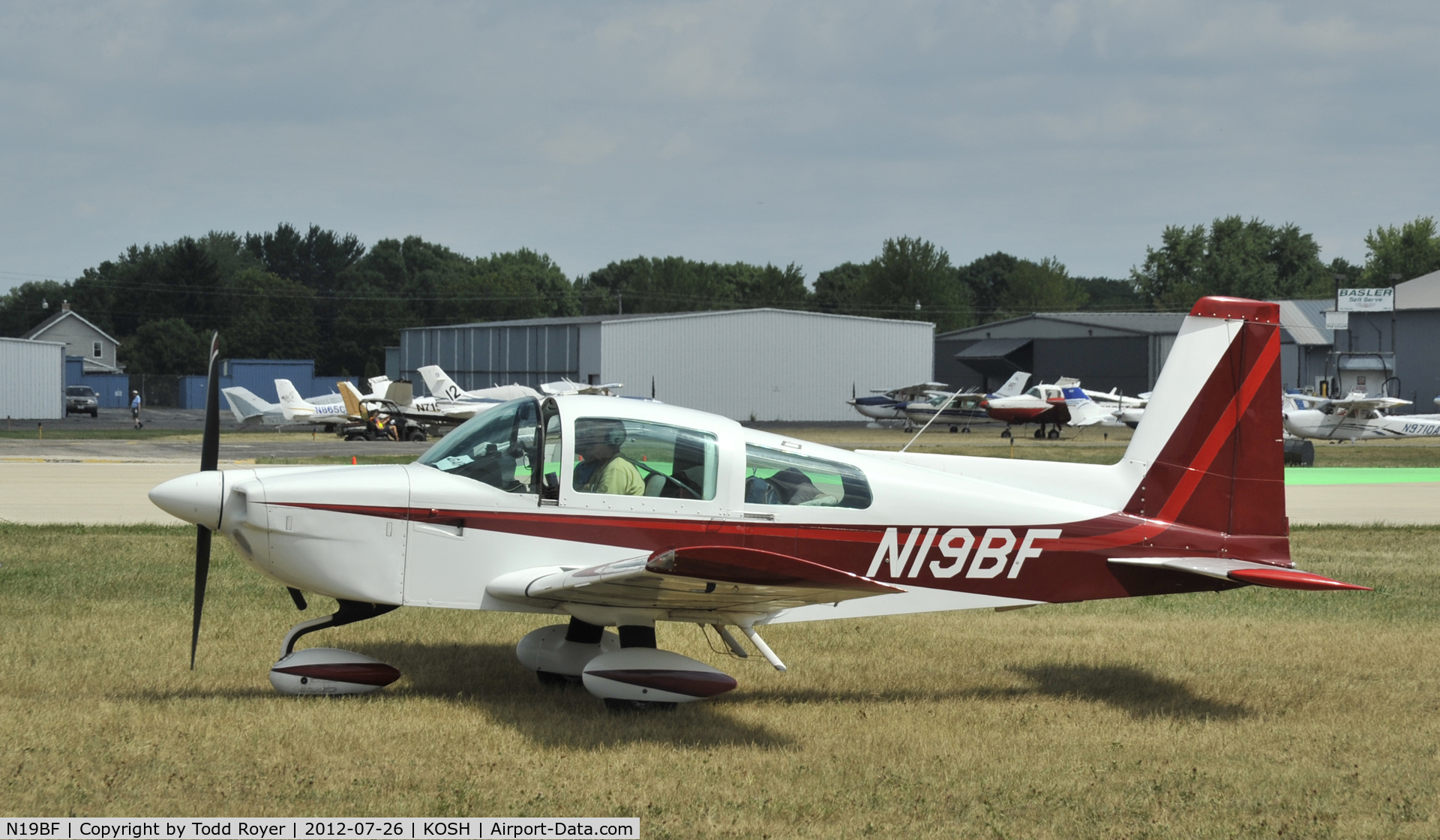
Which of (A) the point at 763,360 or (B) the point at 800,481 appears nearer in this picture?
(B) the point at 800,481

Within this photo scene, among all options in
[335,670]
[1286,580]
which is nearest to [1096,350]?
[1286,580]

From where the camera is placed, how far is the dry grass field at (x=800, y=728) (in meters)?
5.32

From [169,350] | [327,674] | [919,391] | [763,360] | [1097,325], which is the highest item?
[1097,325]

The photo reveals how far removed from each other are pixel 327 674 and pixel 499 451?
5.52ft

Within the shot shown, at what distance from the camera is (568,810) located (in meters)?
5.24

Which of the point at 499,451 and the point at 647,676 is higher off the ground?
the point at 499,451

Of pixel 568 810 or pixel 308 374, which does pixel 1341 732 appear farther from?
pixel 308 374

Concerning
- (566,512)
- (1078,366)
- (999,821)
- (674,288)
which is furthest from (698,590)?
(674,288)

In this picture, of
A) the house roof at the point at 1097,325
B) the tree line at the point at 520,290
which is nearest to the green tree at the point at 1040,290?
the tree line at the point at 520,290

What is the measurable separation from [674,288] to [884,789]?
11100 cm

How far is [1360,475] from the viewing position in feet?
90.6

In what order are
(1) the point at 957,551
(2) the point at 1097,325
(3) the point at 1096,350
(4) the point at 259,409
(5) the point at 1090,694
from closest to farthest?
1. (1) the point at 957,551
2. (5) the point at 1090,694
3. (4) the point at 259,409
4. (3) the point at 1096,350
5. (2) the point at 1097,325

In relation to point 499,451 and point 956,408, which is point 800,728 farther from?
point 956,408

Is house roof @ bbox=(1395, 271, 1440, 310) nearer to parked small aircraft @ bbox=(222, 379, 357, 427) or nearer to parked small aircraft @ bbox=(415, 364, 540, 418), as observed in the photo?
parked small aircraft @ bbox=(415, 364, 540, 418)
